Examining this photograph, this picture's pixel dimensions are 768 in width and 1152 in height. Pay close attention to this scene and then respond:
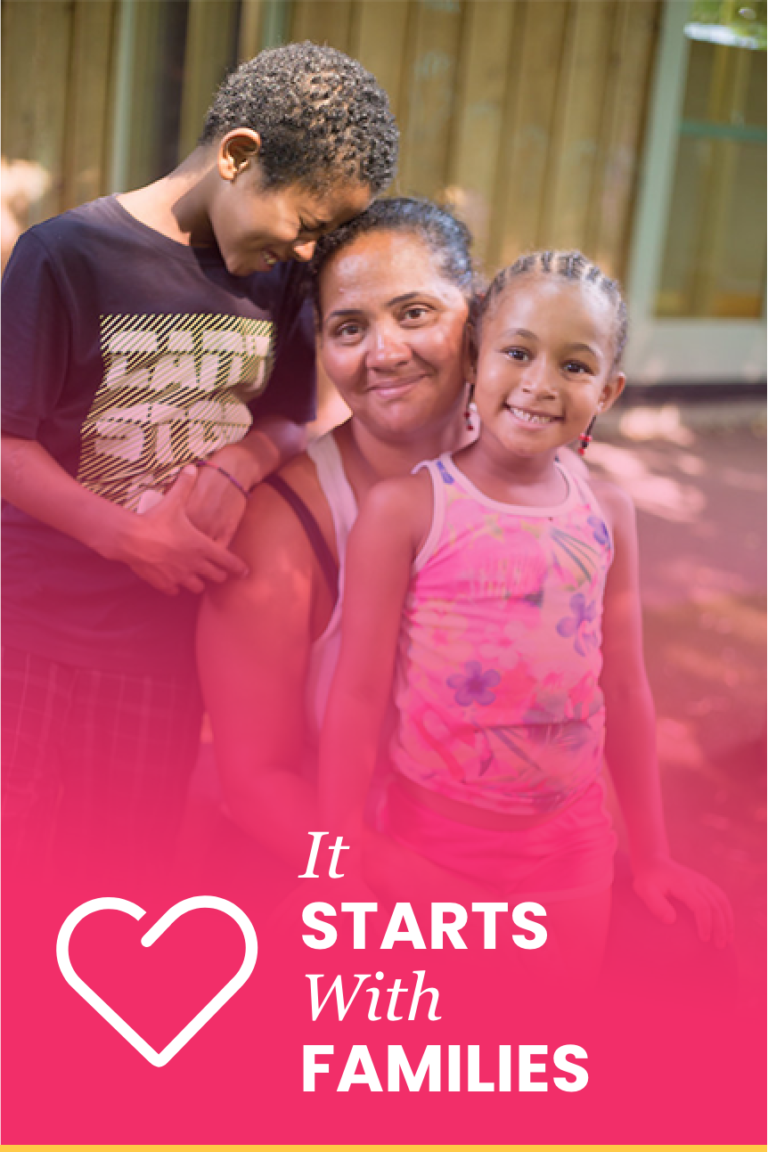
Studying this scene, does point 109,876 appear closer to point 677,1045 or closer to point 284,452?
point 284,452

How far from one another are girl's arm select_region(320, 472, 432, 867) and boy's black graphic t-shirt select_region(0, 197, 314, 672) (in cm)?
45

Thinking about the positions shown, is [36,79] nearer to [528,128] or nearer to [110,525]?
[528,128]

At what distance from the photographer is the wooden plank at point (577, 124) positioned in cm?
691

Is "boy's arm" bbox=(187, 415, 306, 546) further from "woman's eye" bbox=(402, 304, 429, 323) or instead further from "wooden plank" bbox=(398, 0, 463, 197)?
"wooden plank" bbox=(398, 0, 463, 197)

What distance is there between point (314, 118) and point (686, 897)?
1.36 meters

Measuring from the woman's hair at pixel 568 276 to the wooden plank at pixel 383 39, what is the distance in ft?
14.9

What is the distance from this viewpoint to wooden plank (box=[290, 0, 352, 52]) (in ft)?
19.1

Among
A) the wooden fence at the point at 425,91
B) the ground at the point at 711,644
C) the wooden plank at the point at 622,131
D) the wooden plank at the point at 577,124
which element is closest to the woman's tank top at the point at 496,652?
the ground at the point at 711,644

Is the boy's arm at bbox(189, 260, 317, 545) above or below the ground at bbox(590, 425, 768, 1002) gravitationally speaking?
above

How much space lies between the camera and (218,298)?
79.0 inches

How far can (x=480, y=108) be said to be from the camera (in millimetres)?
6688

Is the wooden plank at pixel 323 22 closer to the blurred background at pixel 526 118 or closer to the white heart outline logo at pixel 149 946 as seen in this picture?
the blurred background at pixel 526 118

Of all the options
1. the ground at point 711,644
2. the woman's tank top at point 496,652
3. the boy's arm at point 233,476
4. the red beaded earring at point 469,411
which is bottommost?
the ground at point 711,644

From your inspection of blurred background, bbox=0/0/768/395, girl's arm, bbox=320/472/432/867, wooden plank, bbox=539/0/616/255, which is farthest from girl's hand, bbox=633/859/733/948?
wooden plank, bbox=539/0/616/255
